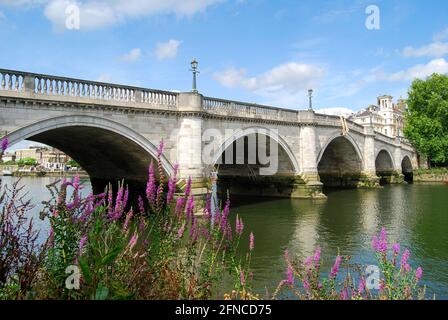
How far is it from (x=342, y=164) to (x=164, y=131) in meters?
24.9

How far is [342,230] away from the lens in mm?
15734

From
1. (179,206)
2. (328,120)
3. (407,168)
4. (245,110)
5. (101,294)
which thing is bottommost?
(101,294)

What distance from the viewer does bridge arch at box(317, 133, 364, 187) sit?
118 ft

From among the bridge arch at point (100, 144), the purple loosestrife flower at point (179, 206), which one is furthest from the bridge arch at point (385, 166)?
the purple loosestrife flower at point (179, 206)

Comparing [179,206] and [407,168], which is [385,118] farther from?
[179,206]

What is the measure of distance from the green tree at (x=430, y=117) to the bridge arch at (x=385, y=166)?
182 inches

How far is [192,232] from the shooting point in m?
4.17

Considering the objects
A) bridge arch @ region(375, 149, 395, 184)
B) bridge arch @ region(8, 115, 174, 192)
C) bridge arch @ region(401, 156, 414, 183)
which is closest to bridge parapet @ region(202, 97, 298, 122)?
bridge arch @ region(8, 115, 174, 192)

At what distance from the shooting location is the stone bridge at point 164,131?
12.9m

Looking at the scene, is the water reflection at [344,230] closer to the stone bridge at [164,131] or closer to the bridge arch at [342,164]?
the stone bridge at [164,131]

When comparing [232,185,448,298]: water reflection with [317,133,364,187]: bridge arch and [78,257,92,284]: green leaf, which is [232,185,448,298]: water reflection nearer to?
[78,257,92,284]: green leaf

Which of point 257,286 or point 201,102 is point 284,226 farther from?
point 257,286

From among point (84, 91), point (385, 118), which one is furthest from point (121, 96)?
point (385, 118)
